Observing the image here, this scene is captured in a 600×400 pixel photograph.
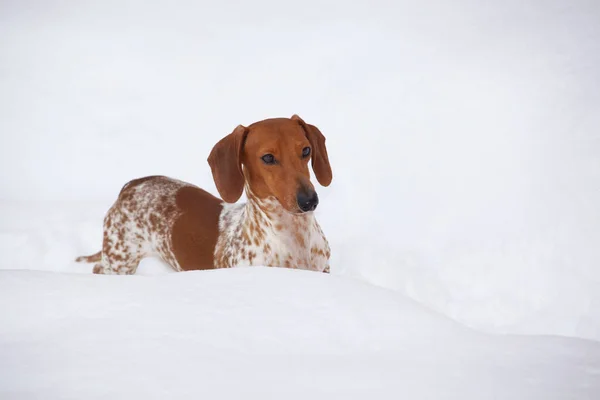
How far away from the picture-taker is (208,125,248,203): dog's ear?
127 inches

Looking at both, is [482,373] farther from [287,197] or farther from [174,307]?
[287,197]

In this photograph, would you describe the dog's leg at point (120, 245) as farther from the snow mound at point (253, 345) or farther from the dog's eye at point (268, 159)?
the snow mound at point (253, 345)

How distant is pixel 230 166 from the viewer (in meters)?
3.23

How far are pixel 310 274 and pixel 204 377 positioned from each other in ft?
2.34

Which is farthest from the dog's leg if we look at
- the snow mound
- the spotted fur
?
the snow mound

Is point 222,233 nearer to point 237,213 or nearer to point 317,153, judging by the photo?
point 237,213

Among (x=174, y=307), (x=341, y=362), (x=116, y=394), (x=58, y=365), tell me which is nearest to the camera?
(x=116, y=394)

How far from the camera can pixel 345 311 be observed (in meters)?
1.70

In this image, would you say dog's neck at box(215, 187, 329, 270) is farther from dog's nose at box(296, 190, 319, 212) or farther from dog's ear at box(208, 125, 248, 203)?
dog's nose at box(296, 190, 319, 212)

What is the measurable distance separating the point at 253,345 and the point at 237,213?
251 centimetres

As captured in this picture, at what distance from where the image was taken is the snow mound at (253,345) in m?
1.30

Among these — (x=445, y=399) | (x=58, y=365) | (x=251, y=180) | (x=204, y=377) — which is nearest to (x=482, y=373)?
(x=445, y=399)

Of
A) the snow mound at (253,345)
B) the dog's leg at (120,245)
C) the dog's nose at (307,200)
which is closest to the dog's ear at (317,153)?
the dog's nose at (307,200)

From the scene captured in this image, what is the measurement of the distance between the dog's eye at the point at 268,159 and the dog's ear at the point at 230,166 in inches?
8.8
